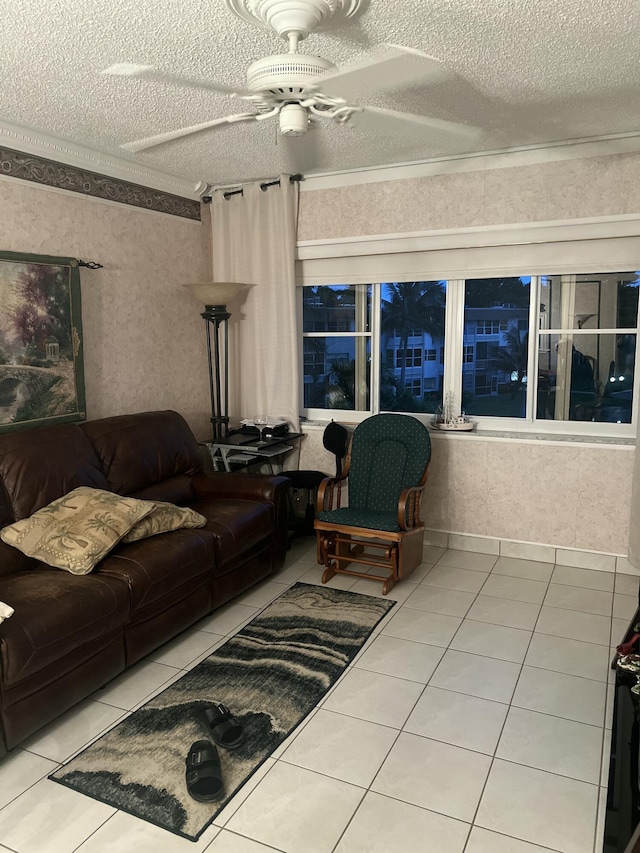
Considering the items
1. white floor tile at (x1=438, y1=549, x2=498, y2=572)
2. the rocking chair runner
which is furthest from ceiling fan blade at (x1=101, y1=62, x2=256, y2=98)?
white floor tile at (x1=438, y1=549, x2=498, y2=572)

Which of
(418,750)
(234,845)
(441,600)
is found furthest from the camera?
(441,600)

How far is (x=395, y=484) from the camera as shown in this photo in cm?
406

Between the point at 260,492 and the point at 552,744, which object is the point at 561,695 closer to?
the point at 552,744

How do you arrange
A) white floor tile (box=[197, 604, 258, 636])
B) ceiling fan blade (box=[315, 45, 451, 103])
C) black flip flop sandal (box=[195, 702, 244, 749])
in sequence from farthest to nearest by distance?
white floor tile (box=[197, 604, 258, 636]), ceiling fan blade (box=[315, 45, 451, 103]), black flip flop sandal (box=[195, 702, 244, 749])

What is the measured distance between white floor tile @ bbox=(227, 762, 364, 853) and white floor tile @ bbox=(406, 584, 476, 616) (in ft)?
4.74

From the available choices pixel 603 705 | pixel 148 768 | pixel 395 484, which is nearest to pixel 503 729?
pixel 603 705

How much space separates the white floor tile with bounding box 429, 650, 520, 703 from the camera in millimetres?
2674

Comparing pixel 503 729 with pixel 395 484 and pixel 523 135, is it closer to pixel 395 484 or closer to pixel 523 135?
pixel 395 484

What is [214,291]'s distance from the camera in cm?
433

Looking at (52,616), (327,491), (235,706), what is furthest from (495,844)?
(327,491)

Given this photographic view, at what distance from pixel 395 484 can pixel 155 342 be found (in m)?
1.90

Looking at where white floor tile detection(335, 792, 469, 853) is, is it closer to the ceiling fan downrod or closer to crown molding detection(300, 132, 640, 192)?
the ceiling fan downrod

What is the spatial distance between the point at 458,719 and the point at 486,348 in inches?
101

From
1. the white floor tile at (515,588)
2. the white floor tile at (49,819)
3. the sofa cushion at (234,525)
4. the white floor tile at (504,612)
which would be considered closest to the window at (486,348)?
the white floor tile at (515,588)
